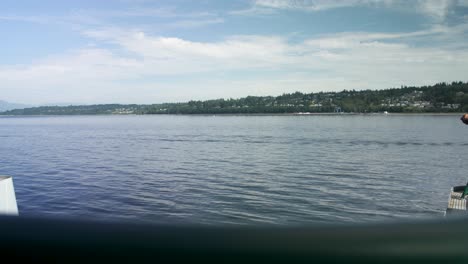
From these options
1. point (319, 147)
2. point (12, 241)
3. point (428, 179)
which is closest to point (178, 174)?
point (428, 179)

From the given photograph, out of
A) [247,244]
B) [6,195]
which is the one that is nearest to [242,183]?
[6,195]

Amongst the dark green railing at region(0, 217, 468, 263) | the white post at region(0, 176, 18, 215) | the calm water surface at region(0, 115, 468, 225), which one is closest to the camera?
the dark green railing at region(0, 217, 468, 263)

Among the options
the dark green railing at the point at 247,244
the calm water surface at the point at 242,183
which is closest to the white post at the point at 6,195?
the dark green railing at the point at 247,244

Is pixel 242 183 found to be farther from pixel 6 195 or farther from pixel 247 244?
pixel 247 244

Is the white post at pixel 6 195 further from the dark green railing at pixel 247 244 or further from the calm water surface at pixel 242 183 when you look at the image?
the calm water surface at pixel 242 183

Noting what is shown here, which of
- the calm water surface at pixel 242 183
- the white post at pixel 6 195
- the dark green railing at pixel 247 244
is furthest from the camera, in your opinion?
the calm water surface at pixel 242 183

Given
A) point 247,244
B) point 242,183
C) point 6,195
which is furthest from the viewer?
point 242,183

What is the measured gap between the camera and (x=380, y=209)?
21.5m

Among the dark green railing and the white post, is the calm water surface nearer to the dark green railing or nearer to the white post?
the white post

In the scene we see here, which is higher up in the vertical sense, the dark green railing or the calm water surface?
the dark green railing

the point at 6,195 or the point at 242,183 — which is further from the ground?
the point at 6,195

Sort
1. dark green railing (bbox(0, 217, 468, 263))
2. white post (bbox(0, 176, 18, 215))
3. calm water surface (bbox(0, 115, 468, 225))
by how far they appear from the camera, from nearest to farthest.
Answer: dark green railing (bbox(0, 217, 468, 263)) < white post (bbox(0, 176, 18, 215)) < calm water surface (bbox(0, 115, 468, 225))

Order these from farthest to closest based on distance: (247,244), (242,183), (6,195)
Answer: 1. (242,183)
2. (6,195)
3. (247,244)

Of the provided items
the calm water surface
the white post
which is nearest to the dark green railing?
the white post
